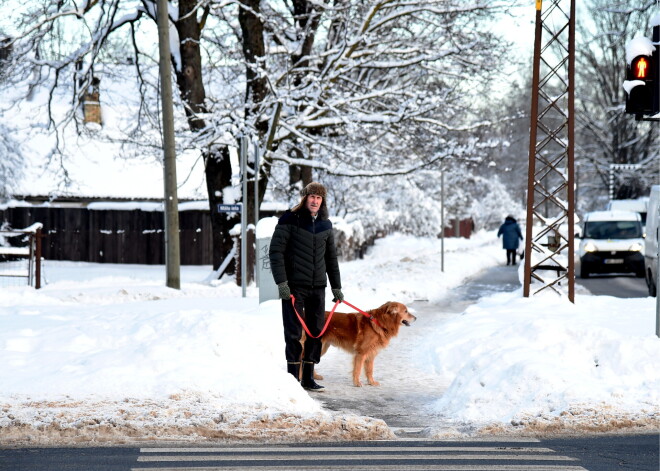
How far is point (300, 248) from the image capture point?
866 centimetres

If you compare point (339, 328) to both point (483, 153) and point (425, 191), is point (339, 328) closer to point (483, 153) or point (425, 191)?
point (483, 153)

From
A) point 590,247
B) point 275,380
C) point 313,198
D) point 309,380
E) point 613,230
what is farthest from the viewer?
point 613,230

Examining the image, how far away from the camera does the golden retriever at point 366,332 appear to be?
9.38 metres

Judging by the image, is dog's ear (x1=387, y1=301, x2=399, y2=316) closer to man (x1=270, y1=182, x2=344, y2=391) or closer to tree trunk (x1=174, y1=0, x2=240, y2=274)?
man (x1=270, y1=182, x2=344, y2=391)

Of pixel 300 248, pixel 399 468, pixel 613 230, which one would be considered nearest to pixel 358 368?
pixel 300 248

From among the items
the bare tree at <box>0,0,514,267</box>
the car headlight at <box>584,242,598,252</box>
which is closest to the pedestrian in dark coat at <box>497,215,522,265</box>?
the car headlight at <box>584,242,598,252</box>

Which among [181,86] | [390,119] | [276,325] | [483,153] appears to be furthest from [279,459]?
[483,153]

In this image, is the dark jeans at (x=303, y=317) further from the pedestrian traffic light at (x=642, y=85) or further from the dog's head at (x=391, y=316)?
the pedestrian traffic light at (x=642, y=85)

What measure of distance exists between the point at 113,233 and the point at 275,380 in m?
27.0

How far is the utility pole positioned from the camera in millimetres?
18062

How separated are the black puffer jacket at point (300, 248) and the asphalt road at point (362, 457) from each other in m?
2.48

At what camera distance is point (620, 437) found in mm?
6711

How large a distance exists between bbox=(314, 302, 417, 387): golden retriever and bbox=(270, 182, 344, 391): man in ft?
1.87

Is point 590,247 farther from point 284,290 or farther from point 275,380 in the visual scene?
point 275,380
